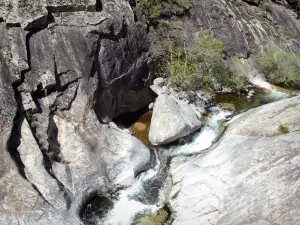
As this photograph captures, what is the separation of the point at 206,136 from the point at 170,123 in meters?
2.45

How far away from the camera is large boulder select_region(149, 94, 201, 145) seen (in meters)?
17.9

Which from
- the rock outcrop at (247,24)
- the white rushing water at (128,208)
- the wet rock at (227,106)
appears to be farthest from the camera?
the rock outcrop at (247,24)

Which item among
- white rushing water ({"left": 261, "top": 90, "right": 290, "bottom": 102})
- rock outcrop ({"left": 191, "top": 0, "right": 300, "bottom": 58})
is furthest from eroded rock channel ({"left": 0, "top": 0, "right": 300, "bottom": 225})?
rock outcrop ({"left": 191, "top": 0, "right": 300, "bottom": 58})

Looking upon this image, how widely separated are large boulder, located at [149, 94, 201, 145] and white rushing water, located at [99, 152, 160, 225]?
9.43 ft

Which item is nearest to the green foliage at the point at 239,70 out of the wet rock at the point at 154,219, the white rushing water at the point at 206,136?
the white rushing water at the point at 206,136

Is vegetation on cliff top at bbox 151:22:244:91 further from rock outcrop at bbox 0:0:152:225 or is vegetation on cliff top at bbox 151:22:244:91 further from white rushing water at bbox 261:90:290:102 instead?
rock outcrop at bbox 0:0:152:225

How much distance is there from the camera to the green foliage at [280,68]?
2735cm

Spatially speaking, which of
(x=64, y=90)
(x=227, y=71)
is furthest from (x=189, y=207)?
(x=227, y=71)

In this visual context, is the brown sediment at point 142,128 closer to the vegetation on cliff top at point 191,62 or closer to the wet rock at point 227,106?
the vegetation on cliff top at point 191,62

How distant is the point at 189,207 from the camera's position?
1332cm

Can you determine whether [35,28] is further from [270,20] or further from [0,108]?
[270,20]

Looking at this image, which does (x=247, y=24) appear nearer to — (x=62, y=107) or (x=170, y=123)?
(x=170, y=123)

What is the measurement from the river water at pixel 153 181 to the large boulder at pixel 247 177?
0.83 metres

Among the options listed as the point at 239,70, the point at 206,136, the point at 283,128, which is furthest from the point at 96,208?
the point at 239,70
